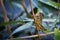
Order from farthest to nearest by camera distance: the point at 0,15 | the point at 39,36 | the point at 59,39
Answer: the point at 0,15 < the point at 39,36 < the point at 59,39

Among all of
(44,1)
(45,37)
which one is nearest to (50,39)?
(45,37)

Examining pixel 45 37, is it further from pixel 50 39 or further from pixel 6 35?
pixel 6 35

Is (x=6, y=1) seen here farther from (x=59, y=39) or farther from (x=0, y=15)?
(x=59, y=39)

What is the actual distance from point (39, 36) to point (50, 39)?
70 millimetres

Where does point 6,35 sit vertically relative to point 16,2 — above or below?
below

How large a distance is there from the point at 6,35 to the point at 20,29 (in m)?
0.06

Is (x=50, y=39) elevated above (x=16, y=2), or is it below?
below

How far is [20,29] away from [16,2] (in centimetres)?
19

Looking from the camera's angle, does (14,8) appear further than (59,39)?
Yes

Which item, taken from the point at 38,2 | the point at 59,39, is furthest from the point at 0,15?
the point at 59,39

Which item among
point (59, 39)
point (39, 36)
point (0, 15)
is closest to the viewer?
point (59, 39)

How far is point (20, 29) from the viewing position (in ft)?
2.09

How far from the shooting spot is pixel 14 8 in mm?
764

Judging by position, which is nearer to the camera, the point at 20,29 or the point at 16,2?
the point at 20,29
